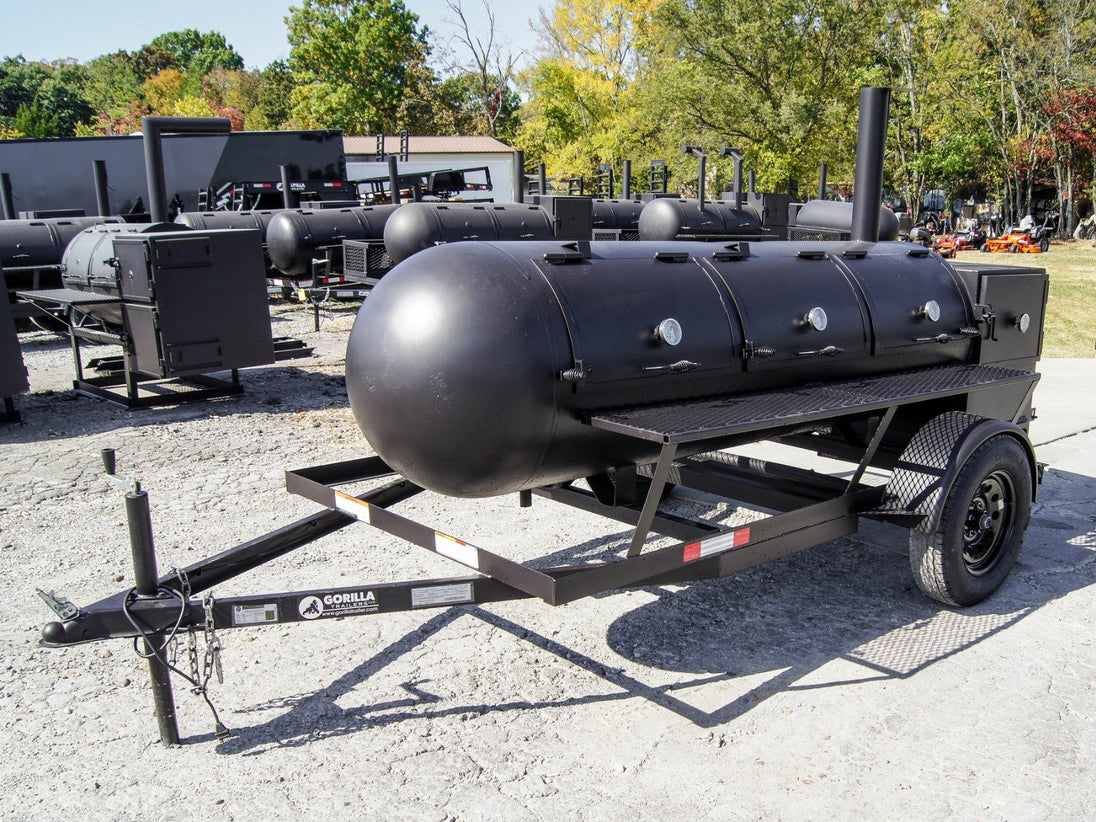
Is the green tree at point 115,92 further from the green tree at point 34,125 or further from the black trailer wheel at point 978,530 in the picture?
the black trailer wheel at point 978,530

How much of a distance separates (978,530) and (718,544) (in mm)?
1808

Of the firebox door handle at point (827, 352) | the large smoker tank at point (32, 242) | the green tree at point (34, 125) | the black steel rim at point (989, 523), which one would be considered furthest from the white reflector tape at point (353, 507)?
the green tree at point (34, 125)

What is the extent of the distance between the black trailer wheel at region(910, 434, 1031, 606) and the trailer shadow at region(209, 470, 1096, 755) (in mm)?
144

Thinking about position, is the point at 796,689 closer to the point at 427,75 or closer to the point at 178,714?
the point at 178,714

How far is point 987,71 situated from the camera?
3441 centimetres

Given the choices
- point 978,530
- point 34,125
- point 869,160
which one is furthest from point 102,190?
point 34,125

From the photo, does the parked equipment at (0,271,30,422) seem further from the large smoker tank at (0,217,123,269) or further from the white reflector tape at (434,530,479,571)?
the white reflector tape at (434,530,479,571)

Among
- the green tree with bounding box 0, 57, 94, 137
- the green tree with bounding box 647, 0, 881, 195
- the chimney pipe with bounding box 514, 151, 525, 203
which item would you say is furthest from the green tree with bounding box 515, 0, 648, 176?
the green tree with bounding box 0, 57, 94, 137

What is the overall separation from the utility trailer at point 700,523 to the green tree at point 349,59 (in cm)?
4907

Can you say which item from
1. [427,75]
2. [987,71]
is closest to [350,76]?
[427,75]

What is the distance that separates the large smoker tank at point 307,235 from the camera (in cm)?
1482

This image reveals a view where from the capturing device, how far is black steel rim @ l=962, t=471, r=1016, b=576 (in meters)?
4.78

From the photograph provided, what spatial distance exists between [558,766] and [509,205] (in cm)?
1218

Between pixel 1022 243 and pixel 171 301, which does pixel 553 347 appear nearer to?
pixel 171 301
